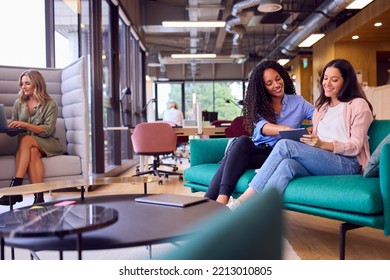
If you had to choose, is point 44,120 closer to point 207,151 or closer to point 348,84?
point 207,151

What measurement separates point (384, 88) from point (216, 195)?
516 cm

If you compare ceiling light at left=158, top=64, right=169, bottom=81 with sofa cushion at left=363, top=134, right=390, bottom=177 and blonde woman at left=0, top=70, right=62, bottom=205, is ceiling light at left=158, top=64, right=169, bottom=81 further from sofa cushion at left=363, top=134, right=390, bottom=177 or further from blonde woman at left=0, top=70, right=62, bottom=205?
sofa cushion at left=363, top=134, right=390, bottom=177

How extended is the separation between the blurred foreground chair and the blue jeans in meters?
1.83

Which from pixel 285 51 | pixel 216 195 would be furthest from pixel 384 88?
pixel 216 195

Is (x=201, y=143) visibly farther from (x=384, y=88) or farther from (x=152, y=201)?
(x=384, y=88)

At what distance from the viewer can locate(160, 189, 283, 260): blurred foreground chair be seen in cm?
25

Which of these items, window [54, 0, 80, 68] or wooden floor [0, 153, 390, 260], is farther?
window [54, 0, 80, 68]

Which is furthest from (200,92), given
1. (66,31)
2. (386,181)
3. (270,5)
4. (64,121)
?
(386,181)

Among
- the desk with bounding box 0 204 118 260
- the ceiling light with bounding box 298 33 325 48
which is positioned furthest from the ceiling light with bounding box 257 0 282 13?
the desk with bounding box 0 204 118 260

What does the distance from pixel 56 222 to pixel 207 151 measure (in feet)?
6.84

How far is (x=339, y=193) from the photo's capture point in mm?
1778

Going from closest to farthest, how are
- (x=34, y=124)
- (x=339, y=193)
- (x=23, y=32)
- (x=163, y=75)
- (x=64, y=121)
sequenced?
(x=339, y=193) → (x=34, y=124) → (x=64, y=121) → (x=23, y=32) → (x=163, y=75)

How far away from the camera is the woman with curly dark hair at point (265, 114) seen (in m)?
2.41

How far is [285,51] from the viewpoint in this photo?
1016cm
